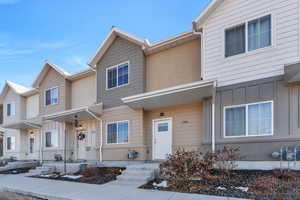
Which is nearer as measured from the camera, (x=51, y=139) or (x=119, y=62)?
(x=119, y=62)

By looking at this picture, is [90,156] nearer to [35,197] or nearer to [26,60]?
[35,197]

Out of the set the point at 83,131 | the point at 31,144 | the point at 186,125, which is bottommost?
the point at 31,144

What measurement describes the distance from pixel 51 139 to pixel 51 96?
337cm

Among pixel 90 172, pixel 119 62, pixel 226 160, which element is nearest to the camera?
pixel 226 160

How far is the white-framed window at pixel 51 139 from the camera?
17.3m

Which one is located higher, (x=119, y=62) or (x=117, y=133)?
(x=119, y=62)

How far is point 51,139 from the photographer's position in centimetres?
1769

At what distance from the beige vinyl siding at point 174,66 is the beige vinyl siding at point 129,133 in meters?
1.77

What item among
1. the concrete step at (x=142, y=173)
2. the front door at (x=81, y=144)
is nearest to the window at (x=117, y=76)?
the front door at (x=81, y=144)

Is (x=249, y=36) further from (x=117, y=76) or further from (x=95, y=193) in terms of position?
(x=95, y=193)

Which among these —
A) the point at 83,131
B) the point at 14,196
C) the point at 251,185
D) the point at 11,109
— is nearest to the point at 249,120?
the point at 251,185

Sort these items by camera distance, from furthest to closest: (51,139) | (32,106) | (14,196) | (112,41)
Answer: (32,106) < (51,139) < (112,41) < (14,196)

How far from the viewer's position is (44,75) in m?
18.5

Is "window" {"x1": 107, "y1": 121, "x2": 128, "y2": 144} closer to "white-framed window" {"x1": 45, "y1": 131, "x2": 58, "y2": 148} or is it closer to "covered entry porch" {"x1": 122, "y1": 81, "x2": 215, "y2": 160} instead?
"covered entry porch" {"x1": 122, "y1": 81, "x2": 215, "y2": 160}
